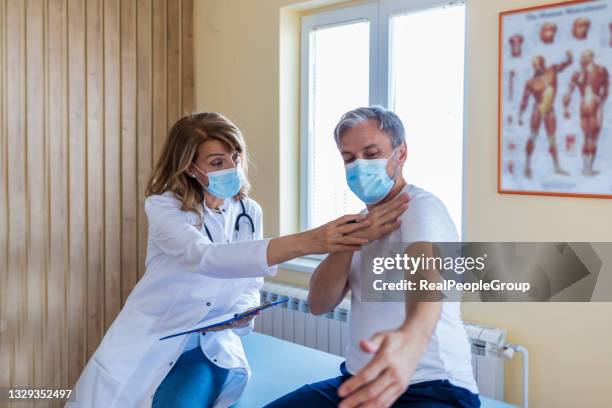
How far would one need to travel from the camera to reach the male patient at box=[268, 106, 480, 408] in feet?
3.25

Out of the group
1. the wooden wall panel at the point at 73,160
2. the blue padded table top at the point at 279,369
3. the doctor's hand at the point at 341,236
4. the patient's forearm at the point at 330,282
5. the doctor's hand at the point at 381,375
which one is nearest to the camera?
the doctor's hand at the point at 381,375

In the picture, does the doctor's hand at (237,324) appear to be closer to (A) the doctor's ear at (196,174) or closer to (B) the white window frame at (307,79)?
(A) the doctor's ear at (196,174)

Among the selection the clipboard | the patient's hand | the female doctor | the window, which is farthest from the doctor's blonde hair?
the window

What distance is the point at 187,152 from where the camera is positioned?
204 cm

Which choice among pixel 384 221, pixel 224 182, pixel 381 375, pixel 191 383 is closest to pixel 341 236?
pixel 384 221

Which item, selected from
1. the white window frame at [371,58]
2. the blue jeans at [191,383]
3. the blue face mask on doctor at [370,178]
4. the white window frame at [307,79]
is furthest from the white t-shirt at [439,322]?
the white window frame at [307,79]

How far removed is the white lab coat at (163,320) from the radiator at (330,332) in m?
0.87

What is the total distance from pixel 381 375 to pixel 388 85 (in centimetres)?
212

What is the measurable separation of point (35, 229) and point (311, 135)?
1564 mm

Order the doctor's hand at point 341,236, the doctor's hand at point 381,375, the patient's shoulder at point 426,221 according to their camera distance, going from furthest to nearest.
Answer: the doctor's hand at point 341,236
the patient's shoulder at point 426,221
the doctor's hand at point 381,375

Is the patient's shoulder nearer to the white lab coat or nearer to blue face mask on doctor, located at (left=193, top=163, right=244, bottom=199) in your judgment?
the white lab coat

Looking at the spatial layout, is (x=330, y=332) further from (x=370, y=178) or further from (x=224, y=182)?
(x=370, y=178)

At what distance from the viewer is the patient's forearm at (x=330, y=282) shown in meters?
1.61

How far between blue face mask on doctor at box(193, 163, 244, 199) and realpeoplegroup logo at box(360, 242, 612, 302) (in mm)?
655
